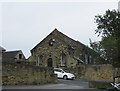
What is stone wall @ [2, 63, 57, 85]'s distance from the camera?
112 feet

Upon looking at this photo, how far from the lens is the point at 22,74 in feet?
118

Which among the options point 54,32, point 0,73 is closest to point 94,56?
point 54,32

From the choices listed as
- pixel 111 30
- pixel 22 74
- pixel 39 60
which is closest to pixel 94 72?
pixel 111 30

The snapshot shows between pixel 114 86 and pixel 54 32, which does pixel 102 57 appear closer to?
pixel 54 32

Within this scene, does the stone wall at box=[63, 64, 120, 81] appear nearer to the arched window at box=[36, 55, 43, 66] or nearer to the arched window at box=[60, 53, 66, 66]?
the arched window at box=[60, 53, 66, 66]

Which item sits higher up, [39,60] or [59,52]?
[59,52]

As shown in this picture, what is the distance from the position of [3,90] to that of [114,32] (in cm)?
1807

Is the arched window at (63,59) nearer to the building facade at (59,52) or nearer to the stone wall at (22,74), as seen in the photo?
the building facade at (59,52)

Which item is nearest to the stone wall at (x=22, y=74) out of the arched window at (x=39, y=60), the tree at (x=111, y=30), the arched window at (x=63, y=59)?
the tree at (x=111, y=30)

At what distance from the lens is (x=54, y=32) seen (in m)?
70.7

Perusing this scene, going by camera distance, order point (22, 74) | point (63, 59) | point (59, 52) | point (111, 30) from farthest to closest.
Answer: point (63, 59), point (59, 52), point (111, 30), point (22, 74)

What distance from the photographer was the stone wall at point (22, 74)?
3406 cm

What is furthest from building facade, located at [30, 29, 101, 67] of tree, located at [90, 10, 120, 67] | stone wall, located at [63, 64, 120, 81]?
tree, located at [90, 10, 120, 67]

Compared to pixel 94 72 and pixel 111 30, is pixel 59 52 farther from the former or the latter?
pixel 111 30
